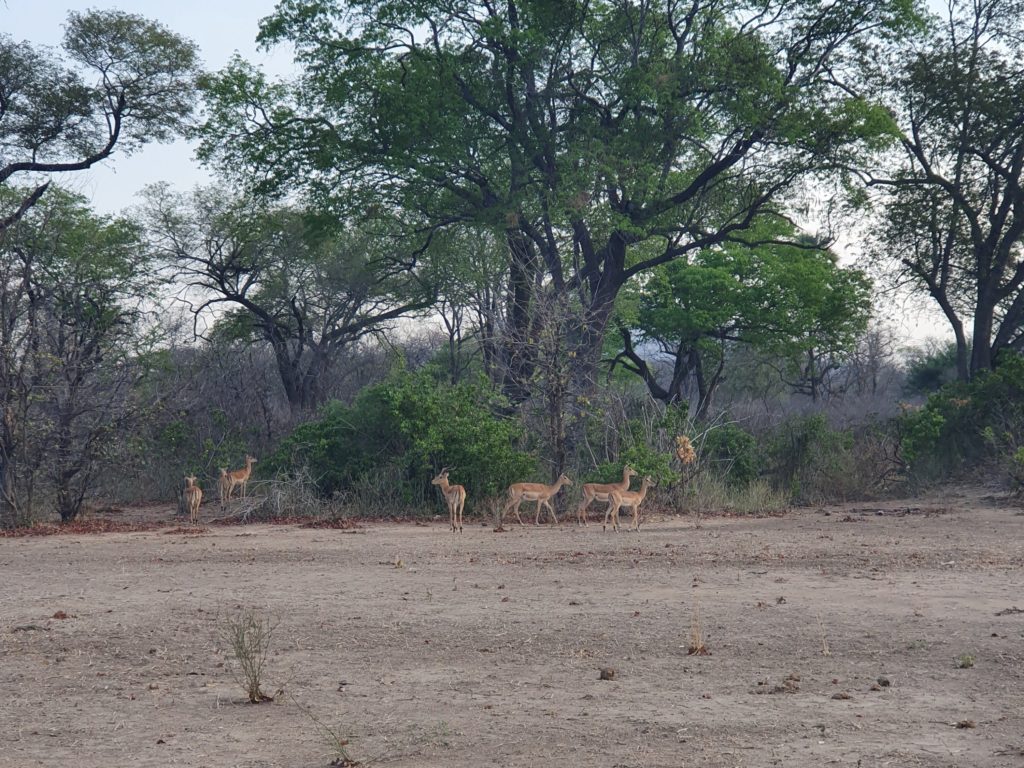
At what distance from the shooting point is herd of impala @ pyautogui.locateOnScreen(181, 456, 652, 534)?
55.0 ft

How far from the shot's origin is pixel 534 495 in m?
17.2

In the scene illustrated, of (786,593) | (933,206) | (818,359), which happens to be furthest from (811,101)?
(818,359)

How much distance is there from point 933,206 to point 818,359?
2003 centimetres

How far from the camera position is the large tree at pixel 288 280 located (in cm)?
3200

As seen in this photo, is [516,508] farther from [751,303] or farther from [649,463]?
[751,303]

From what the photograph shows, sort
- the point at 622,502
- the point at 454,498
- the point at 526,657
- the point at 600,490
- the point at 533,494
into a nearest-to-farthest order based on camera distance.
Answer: the point at 526,657
the point at 622,502
the point at 600,490
the point at 454,498
the point at 533,494

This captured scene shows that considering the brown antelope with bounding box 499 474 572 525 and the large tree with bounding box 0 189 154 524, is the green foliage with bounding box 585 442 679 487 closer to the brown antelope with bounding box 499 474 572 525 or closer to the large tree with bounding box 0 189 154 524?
the brown antelope with bounding box 499 474 572 525

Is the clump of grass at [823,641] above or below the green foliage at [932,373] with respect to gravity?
below

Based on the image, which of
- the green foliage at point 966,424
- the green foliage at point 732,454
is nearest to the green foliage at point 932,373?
the green foliage at point 966,424

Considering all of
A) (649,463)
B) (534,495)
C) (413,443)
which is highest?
(413,443)

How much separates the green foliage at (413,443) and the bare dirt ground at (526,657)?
491 cm

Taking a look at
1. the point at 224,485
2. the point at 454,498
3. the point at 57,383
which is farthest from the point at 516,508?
the point at 57,383

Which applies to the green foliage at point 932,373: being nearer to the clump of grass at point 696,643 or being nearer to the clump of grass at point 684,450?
the clump of grass at point 684,450

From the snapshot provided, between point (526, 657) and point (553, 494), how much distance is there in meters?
10.2
